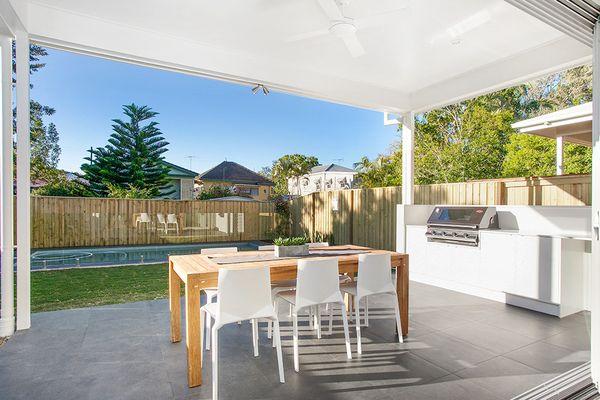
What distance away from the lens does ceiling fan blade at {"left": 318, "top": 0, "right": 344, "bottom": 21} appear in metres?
3.06

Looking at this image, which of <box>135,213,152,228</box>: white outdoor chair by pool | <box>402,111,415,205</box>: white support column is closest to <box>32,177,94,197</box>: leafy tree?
<box>135,213,152,228</box>: white outdoor chair by pool

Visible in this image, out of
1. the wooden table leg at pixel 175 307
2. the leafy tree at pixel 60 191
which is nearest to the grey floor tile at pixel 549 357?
the wooden table leg at pixel 175 307

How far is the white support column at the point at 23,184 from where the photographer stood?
3.51 m

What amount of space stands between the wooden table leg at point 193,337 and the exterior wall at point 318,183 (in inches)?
800

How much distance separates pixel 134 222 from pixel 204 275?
6039 millimetres

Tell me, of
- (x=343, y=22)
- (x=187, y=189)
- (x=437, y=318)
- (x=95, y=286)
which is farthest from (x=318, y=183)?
(x=343, y=22)

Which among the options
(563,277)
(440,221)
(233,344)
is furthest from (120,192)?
(563,277)

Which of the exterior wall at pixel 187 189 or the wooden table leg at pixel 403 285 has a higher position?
the exterior wall at pixel 187 189

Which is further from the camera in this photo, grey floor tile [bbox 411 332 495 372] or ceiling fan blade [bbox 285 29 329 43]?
ceiling fan blade [bbox 285 29 329 43]

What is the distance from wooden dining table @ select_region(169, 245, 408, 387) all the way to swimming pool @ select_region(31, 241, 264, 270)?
3.67 m

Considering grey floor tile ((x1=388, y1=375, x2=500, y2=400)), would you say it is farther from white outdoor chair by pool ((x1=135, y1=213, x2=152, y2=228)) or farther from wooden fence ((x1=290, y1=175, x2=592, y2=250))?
white outdoor chair by pool ((x1=135, y1=213, x2=152, y2=228))

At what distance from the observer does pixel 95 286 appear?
18.3 feet

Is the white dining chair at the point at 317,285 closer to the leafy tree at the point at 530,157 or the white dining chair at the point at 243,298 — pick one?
the white dining chair at the point at 243,298

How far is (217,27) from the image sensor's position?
3.93m
